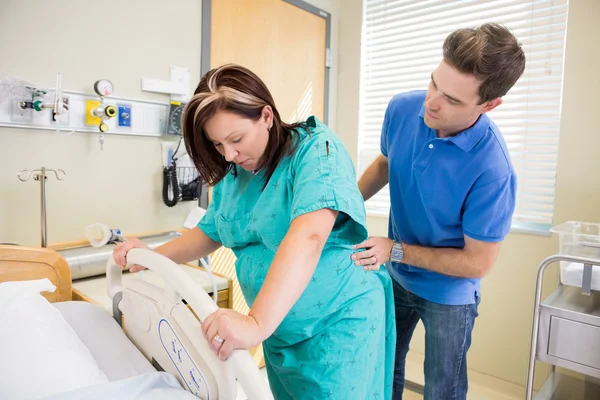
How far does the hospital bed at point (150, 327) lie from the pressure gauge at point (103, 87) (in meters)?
0.78

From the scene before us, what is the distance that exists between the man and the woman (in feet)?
0.43

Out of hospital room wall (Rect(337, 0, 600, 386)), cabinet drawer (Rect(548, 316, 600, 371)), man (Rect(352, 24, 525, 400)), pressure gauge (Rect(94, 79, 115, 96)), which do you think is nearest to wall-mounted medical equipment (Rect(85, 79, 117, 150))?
pressure gauge (Rect(94, 79, 115, 96))

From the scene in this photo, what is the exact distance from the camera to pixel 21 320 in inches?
38.2

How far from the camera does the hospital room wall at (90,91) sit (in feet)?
5.34

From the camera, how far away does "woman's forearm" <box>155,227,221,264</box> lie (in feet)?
3.81

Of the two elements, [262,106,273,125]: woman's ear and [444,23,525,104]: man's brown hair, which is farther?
[444,23,525,104]: man's brown hair

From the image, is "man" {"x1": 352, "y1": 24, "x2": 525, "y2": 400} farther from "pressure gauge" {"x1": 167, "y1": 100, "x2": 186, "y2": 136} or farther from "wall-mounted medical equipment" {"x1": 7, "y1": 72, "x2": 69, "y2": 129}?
"wall-mounted medical equipment" {"x1": 7, "y1": 72, "x2": 69, "y2": 129}

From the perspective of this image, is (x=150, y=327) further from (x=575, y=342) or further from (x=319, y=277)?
(x=575, y=342)

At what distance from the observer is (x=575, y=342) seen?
1.47 meters

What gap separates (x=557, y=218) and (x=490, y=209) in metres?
1.29

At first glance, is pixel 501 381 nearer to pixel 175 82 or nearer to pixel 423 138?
pixel 423 138

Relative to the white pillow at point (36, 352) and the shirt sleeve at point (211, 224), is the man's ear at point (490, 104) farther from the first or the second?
the white pillow at point (36, 352)

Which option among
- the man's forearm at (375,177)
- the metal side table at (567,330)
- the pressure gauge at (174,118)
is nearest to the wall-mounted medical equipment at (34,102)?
the pressure gauge at (174,118)

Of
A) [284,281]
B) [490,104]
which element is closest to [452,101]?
[490,104]
